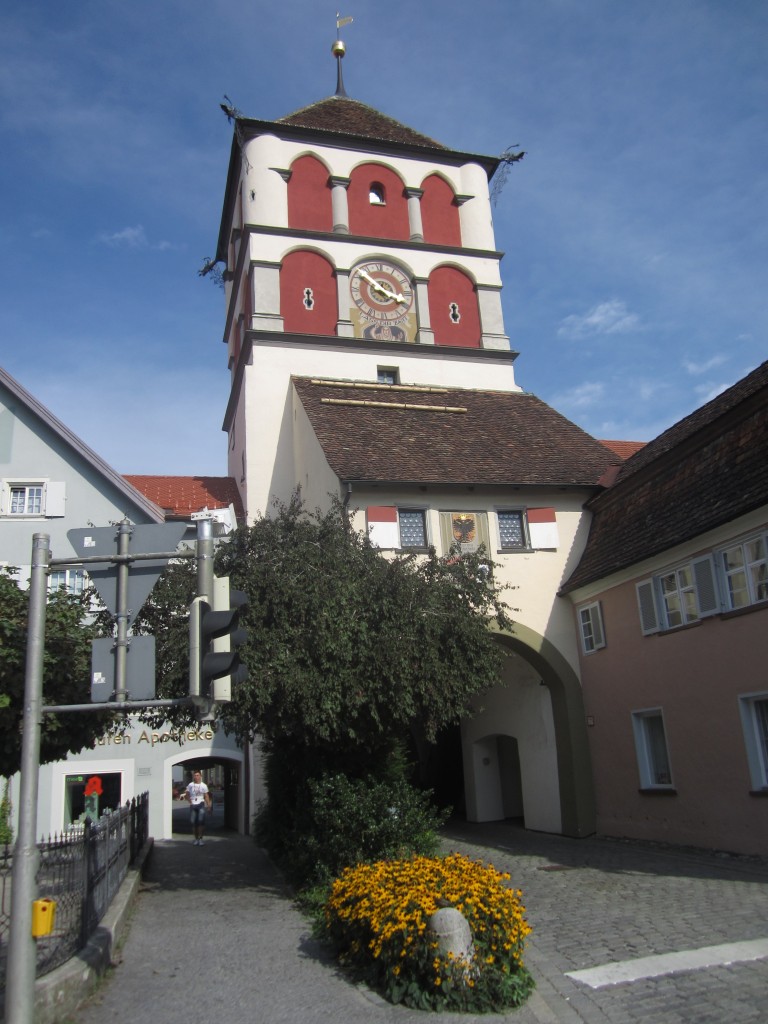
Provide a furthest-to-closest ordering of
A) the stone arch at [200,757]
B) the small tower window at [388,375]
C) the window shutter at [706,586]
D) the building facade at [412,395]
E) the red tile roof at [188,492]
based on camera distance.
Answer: the small tower window at [388,375] → the red tile roof at [188,492] → the stone arch at [200,757] → the building facade at [412,395] → the window shutter at [706,586]

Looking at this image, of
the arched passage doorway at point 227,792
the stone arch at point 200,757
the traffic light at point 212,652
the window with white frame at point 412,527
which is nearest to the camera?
the traffic light at point 212,652

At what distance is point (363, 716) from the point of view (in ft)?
40.1

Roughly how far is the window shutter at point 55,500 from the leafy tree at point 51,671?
9.32 m

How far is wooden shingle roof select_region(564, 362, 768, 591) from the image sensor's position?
13.9 metres

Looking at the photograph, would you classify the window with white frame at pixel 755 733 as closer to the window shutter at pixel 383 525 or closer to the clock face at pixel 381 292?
the window shutter at pixel 383 525

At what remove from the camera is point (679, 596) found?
49.4 feet

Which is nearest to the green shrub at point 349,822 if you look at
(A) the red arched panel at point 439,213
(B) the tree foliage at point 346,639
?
(B) the tree foliage at point 346,639

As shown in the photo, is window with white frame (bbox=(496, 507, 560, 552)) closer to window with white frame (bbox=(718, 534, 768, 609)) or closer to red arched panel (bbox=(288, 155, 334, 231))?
window with white frame (bbox=(718, 534, 768, 609))

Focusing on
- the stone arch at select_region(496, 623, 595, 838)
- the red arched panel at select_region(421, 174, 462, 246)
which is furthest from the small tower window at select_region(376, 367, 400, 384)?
the stone arch at select_region(496, 623, 595, 838)

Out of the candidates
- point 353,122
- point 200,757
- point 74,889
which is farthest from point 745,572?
point 353,122

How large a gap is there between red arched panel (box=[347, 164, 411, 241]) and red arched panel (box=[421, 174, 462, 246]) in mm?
764

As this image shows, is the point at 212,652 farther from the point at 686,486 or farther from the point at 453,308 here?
the point at 453,308

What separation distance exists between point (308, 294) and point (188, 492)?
7.09m

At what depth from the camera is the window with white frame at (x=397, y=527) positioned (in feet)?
58.1
